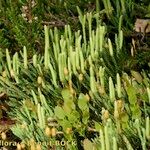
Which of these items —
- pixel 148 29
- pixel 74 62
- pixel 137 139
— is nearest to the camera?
pixel 137 139

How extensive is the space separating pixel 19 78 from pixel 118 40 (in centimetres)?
42

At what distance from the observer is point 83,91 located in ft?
5.14

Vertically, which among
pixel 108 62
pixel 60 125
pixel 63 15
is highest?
pixel 63 15

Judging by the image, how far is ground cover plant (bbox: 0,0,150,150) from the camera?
4.21 feet

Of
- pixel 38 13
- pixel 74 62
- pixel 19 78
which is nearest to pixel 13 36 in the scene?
pixel 38 13

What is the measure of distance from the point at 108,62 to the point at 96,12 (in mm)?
363

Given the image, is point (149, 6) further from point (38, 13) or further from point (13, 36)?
point (13, 36)

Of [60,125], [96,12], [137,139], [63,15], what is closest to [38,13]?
[63,15]

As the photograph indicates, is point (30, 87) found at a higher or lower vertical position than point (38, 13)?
lower

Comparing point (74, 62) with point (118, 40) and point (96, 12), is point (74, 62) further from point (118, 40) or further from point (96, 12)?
point (96, 12)

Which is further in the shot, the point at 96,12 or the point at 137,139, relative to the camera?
the point at 96,12

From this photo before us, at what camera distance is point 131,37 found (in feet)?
6.05

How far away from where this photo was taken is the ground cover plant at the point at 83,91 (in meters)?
1.28

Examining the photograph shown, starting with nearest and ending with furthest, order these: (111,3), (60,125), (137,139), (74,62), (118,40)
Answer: (137,139)
(60,125)
(74,62)
(118,40)
(111,3)
